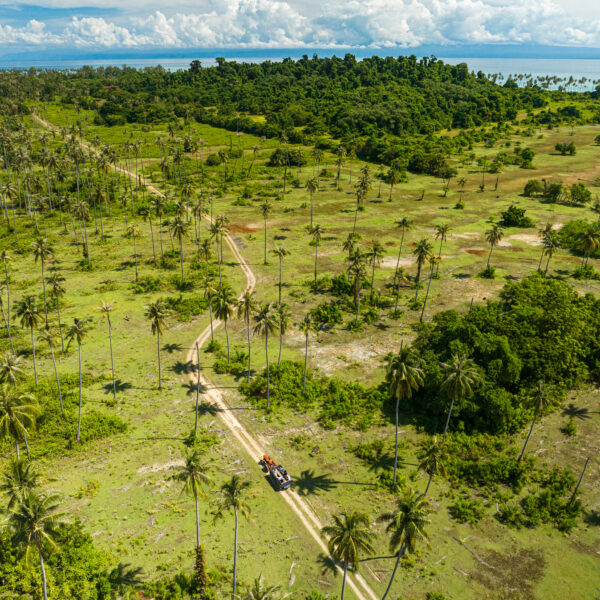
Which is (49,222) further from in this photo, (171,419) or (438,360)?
(438,360)

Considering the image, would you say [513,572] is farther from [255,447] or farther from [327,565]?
[255,447]

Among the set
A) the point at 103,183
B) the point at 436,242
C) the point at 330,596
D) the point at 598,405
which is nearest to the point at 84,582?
the point at 330,596

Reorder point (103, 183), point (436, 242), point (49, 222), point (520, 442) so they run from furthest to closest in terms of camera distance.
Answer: point (103, 183)
point (49, 222)
point (436, 242)
point (520, 442)

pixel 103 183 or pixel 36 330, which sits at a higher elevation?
pixel 103 183

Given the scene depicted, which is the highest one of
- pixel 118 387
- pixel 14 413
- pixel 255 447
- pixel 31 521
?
pixel 31 521

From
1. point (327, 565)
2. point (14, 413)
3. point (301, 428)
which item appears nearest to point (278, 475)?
point (301, 428)
